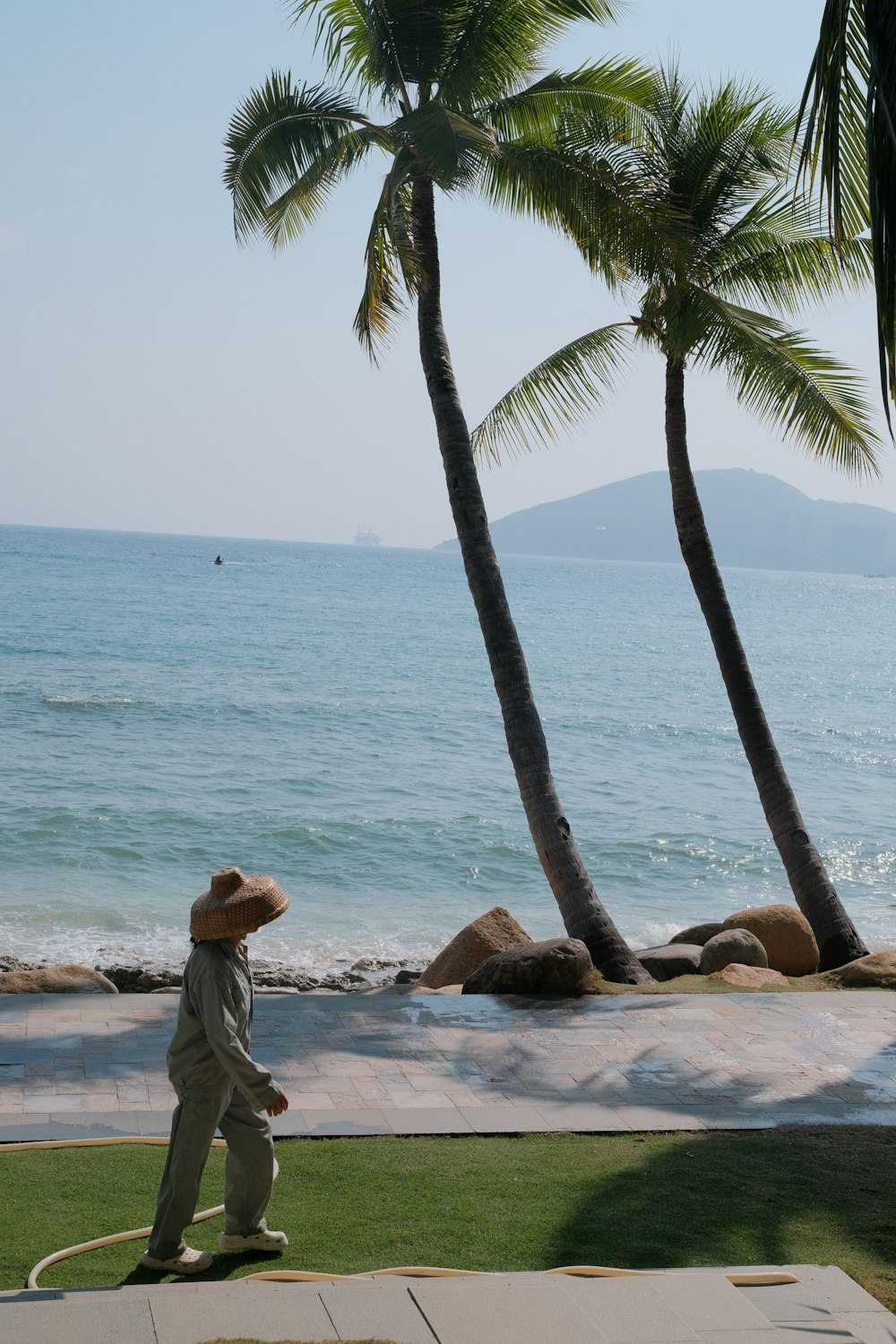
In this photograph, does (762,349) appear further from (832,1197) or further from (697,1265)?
(697,1265)

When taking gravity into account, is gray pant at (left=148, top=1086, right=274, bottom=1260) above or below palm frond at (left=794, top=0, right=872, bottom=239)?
below

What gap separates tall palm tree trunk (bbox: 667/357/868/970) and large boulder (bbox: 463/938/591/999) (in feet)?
10.3

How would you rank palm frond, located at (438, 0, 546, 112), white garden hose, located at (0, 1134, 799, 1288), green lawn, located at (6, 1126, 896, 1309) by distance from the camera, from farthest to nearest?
palm frond, located at (438, 0, 546, 112), green lawn, located at (6, 1126, 896, 1309), white garden hose, located at (0, 1134, 799, 1288)

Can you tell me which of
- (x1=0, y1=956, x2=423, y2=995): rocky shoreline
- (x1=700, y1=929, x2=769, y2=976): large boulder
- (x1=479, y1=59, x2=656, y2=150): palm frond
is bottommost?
(x1=0, y1=956, x2=423, y2=995): rocky shoreline

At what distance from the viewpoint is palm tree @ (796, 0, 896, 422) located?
3.19m

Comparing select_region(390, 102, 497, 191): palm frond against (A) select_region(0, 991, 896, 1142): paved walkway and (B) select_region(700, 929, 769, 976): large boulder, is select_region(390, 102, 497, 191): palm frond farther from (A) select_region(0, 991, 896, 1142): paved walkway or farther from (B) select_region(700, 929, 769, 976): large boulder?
(B) select_region(700, 929, 769, 976): large boulder

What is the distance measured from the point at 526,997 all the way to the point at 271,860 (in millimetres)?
11226

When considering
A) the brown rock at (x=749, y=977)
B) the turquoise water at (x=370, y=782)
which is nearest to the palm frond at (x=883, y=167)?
the brown rock at (x=749, y=977)

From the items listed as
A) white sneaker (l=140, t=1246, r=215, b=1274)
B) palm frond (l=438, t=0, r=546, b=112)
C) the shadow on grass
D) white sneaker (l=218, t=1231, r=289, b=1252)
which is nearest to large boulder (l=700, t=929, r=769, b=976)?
the shadow on grass

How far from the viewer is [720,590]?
1257 cm

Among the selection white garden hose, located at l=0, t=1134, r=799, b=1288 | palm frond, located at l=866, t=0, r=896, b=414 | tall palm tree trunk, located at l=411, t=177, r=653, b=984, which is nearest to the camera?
palm frond, located at l=866, t=0, r=896, b=414

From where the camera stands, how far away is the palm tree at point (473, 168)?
36.6 feet

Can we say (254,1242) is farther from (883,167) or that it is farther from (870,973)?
(870,973)

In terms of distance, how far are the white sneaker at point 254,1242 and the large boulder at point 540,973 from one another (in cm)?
502
